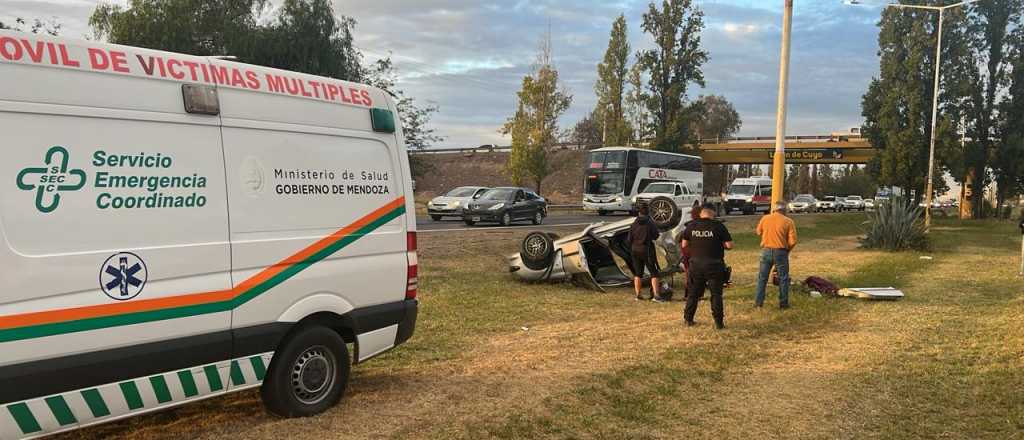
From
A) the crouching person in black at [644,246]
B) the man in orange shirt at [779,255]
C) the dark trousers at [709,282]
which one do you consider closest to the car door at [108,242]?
the dark trousers at [709,282]

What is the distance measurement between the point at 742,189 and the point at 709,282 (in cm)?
4033

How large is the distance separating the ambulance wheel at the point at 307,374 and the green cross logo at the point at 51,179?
1.68m

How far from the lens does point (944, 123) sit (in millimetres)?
34031

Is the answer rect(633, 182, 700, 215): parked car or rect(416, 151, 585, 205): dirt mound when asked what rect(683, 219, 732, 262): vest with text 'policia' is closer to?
rect(633, 182, 700, 215): parked car

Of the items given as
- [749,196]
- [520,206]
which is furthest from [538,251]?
[749,196]

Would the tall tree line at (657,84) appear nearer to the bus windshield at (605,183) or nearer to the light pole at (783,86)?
the bus windshield at (605,183)

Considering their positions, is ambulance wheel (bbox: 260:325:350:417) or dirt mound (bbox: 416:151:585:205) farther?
dirt mound (bbox: 416:151:585:205)

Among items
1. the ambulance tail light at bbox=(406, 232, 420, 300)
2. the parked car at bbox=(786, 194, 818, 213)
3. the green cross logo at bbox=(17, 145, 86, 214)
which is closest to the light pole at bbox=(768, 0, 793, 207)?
the ambulance tail light at bbox=(406, 232, 420, 300)

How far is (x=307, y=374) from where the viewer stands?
16.7 feet

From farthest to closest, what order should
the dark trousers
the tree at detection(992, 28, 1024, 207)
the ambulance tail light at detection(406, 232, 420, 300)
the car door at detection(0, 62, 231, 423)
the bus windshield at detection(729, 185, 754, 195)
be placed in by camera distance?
the bus windshield at detection(729, 185, 754, 195)
the tree at detection(992, 28, 1024, 207)
the dark trousers
the ambulance tail light at detection(406, 232, 420, 300)
the car door at detection(0, 62, 231, 423)

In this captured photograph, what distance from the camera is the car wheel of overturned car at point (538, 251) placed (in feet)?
40.1

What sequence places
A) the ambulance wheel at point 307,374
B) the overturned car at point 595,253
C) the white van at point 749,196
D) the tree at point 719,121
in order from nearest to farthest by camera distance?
the ambulance wheel at point 307,374 → the overturned car at point 595,253 → the white van at point 749,196 → the tree at point 719,121

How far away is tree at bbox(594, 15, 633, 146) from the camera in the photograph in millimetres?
48531

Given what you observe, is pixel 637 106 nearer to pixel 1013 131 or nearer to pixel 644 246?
pixel 1013 131
